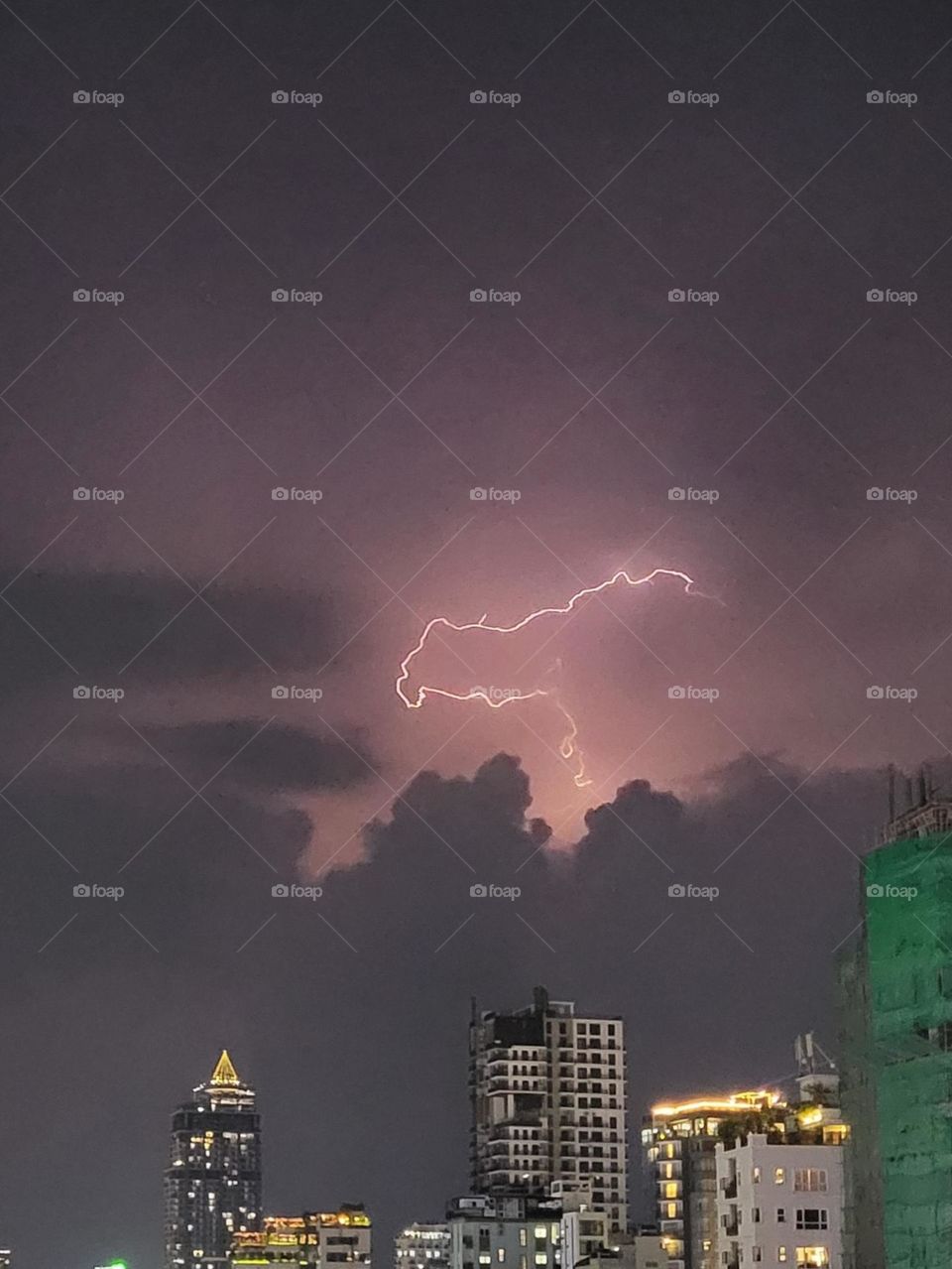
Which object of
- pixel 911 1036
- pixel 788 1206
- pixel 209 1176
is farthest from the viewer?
pixel 209 1176

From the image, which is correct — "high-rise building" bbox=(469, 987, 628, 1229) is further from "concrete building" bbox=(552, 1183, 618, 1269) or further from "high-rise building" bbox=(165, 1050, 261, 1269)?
"high-rise building" bbox=(165, 1050, 261, 1269)

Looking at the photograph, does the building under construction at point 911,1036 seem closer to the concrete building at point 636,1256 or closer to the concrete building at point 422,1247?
the concrete building at point 636,1256

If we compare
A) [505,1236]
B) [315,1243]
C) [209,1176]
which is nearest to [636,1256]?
[505,1236]

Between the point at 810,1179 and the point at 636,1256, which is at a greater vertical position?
the point at 810,1179

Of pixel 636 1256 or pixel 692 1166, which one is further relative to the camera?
pixel 692 1166

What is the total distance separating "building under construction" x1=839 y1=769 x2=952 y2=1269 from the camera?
1092 inches

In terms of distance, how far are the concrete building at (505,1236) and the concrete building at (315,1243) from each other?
2.79m

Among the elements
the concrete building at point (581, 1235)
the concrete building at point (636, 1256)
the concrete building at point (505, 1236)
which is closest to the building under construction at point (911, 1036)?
the concrete building at point (636, 1256)

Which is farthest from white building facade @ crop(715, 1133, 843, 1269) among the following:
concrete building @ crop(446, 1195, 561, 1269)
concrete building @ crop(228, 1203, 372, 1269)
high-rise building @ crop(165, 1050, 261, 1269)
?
high-rise building @ crop(165, 1050, 261, 1269)

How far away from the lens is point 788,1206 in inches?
1319

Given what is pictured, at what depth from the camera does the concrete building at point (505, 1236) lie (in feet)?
166

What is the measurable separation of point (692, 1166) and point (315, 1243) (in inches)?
589

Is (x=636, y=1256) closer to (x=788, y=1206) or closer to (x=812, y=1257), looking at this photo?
(x=788, y=1206)

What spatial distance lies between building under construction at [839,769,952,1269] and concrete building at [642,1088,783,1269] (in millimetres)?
8160
